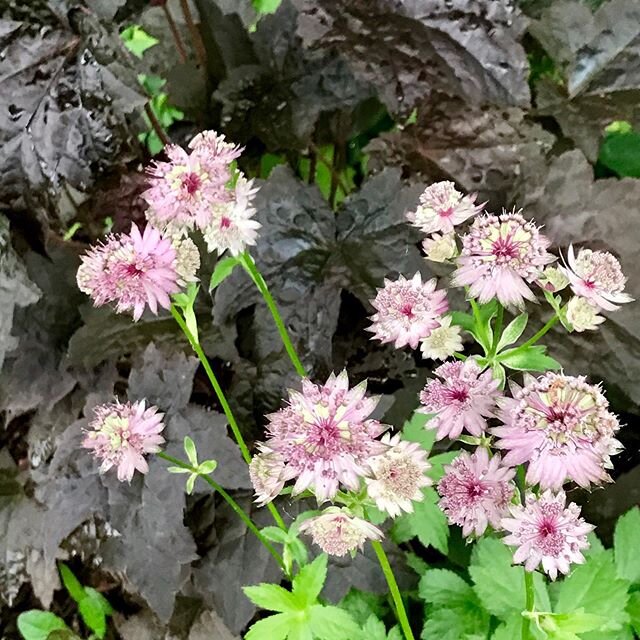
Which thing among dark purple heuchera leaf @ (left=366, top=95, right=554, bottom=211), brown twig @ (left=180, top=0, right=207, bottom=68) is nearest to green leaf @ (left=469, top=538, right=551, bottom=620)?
dark purple heuchera leaf @ (left=366, top=95, right=554, bottom=211)

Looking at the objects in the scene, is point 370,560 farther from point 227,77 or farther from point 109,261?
point 227,77

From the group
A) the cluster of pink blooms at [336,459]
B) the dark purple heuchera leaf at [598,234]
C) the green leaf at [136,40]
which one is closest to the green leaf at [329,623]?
the cluster of pink blooms at [336,459]

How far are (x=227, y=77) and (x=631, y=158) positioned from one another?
1.80 feet

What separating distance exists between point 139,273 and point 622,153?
2.39ft

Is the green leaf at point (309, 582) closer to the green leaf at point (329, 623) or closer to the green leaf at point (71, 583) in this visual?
the green leaf at point (329, 623)

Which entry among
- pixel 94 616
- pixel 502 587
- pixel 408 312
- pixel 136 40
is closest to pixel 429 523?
pixel 502 587

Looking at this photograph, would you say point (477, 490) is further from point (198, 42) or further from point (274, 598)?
point (198, 42)

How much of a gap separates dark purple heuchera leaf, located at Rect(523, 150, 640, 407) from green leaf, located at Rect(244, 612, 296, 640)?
378mm

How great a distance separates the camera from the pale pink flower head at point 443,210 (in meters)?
0.51

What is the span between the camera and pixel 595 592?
2.09ft

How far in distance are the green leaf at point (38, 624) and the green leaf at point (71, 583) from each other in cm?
4

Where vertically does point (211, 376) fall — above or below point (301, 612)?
above

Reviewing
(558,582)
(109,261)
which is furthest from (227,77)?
(558,582)

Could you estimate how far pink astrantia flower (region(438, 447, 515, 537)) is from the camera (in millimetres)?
491
